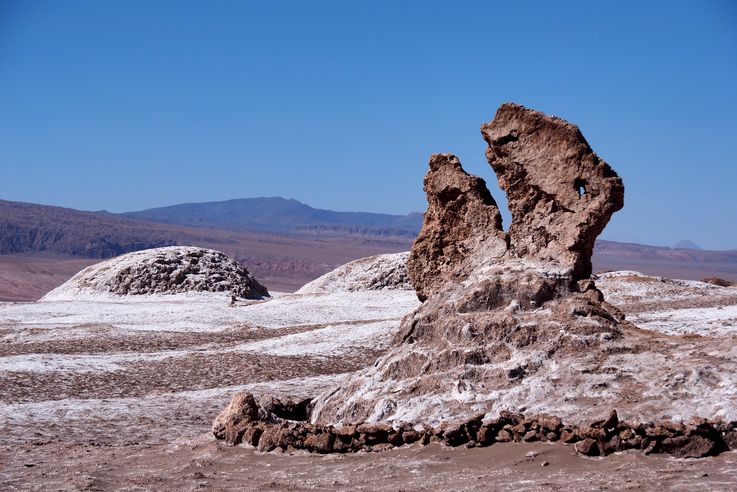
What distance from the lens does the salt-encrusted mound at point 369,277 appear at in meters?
36.0

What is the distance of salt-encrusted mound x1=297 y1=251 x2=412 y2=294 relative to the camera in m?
36.0

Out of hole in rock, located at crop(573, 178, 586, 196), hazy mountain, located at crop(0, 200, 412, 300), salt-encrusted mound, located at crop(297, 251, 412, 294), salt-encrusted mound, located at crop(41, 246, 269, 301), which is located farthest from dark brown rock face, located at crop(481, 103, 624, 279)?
hazy mountain, located at crop(0, 200, 412, 300)

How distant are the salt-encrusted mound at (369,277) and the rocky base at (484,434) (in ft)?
82.3

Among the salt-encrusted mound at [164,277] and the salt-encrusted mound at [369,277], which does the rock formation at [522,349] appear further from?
the salt-encrusted mound at [164,277]

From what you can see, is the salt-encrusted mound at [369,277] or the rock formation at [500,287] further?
the salt-encrusted mound at [369,277]

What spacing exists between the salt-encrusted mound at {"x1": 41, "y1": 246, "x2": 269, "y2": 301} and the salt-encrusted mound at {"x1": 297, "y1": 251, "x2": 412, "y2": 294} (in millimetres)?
2728

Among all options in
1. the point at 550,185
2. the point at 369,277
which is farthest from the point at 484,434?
the point at 369,277

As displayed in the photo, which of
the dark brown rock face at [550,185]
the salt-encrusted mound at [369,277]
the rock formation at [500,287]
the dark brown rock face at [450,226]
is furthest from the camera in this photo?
the salt-encrusted mound at [369,277]

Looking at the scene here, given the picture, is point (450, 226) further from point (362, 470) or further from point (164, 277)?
point (164, 277)

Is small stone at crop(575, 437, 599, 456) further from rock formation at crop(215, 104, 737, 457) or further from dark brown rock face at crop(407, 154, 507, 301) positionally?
dark brown rock face at crop(407, 154, 507, 301)

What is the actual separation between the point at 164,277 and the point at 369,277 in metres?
7.81

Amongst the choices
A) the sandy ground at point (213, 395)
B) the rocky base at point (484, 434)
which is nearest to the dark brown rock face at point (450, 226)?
the rocky base at point (484, 434)

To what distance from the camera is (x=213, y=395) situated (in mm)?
13859

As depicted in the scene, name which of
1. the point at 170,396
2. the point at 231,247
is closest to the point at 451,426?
the point at 170,396
